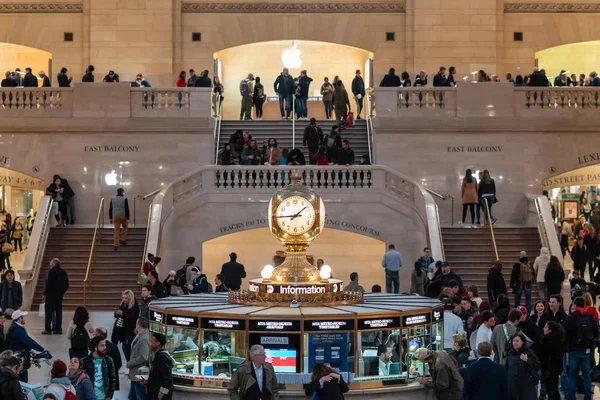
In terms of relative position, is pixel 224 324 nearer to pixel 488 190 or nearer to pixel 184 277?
pixel 184 277

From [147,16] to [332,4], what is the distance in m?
5.67

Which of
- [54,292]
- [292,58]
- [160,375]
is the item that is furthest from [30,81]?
[160,375]

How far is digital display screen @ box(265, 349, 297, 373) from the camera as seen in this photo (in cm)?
1202

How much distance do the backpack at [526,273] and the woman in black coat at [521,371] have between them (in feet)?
34.0

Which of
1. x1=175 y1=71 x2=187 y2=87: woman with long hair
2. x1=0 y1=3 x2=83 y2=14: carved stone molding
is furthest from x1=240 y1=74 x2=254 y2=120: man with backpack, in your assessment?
x1=0 y1=3 x2=83 y2=14: carved stone molding

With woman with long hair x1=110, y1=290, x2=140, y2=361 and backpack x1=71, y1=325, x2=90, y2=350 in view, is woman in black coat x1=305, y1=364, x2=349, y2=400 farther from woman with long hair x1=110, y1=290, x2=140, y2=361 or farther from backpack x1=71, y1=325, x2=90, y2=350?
woman with long hair x1=110, y1=290, x2=140, y2=361

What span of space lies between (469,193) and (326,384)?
58.9 ft

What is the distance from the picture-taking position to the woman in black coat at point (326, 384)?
10.7 meters

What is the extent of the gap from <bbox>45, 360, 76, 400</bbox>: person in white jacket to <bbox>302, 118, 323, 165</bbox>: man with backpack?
2002cm

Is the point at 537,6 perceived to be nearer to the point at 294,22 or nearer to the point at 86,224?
the point at 294,22

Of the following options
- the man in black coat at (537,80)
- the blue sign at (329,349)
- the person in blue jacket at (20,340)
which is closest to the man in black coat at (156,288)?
the person in blue jacket at (20,340)

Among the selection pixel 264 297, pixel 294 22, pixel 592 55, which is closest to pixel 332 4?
pixel 294 22

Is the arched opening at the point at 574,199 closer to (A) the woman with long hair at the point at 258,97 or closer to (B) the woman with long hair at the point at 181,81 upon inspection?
(A) the woman with long hair at the point at 258,97

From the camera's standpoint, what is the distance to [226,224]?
28.3m
